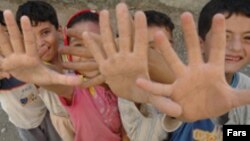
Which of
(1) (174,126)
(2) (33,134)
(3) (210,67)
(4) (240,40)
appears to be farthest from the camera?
(2) (33,134)

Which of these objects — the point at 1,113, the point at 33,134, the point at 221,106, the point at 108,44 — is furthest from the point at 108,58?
the point at 1,113

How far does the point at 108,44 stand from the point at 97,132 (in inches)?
24.9

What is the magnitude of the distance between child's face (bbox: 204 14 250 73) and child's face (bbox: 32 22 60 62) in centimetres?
71

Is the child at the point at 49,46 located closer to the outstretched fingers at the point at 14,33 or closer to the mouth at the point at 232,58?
the outstretched fingers at the point at 14,33

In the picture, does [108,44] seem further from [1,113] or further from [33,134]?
[1,113]

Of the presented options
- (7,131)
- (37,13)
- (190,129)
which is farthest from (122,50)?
(7,131)

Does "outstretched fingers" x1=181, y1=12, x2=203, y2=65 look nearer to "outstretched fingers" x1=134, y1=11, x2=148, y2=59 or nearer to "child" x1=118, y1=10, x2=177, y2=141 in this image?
"outstretched fingers" x1=134, y1=11, x2=148, y2=59

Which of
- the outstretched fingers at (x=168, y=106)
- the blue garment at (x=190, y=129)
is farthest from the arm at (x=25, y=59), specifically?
the blue garment at (x=190, y=129)

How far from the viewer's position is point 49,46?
5.52 ft

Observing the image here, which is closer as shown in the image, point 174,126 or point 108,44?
point 108,44

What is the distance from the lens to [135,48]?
1067mm

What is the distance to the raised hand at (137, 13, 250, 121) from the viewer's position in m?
1.01

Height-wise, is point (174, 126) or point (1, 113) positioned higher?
point (174, 126)

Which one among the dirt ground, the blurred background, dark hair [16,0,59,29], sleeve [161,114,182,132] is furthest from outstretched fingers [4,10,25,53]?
the blurred background
